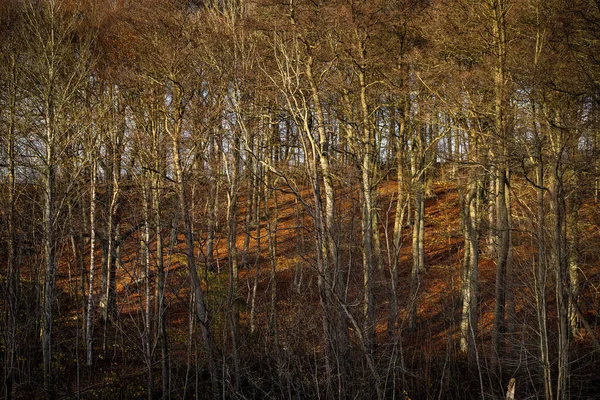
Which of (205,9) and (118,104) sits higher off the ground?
(205,9)

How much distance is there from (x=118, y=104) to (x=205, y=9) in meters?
4.01

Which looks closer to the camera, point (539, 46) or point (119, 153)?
point (539, 46)

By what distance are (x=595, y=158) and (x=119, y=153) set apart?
11.2 meters

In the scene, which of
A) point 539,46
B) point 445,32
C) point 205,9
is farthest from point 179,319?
point 539,46

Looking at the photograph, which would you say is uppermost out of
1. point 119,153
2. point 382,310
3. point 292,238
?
point 119,153

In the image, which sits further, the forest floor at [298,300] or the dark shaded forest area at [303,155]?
the dark shaded forest area at [303,155]

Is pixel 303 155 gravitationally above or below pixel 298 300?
above

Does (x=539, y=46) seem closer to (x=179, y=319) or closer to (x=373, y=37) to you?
(x=373, y=37)

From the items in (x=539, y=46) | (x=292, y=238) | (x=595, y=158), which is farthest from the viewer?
(x=292, y=238)

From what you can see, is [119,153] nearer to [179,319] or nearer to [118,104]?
[118,104]

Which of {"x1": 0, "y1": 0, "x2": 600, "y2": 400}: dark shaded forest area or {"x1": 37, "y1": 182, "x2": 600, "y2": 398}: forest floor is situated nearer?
{"x1": 37, "y1": 182, "x2": 600, "y2": 398}: forest floor

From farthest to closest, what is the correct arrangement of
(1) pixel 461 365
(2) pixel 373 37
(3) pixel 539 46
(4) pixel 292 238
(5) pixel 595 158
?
(4) pixel 292 238
(2) pixel 373 37
(1) pixel 461 365
(3) pixel 539 46
(5) pixel 595 158

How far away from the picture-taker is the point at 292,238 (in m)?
20.0

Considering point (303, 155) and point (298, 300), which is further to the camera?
point (303, 155)
